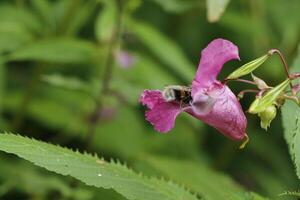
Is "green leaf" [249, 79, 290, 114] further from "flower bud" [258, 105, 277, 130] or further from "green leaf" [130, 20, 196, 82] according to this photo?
"green leaf" [130, 20, 196, 82]

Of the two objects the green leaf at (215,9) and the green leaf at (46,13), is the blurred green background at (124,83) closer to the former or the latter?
the green leaf at (46,13)

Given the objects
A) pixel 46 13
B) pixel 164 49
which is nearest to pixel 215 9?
pixel 164 49

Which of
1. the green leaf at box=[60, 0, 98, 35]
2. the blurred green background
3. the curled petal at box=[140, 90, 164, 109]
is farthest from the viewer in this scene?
the green leaf at box=[60, 0, 98, 35]

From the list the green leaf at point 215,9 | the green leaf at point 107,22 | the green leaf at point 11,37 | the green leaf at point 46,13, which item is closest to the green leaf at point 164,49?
the green leaf at point 107,22

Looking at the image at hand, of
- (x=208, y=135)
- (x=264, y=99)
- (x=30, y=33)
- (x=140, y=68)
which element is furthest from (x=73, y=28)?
(x=264, y=99)

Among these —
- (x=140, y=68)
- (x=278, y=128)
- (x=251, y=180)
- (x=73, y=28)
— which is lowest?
(x=251, y=180)

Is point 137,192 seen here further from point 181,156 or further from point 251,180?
point 251,180

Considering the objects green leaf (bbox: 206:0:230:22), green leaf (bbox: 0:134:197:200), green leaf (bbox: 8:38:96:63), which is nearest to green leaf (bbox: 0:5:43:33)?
green leaf (bbox: 8:38:96:63)
